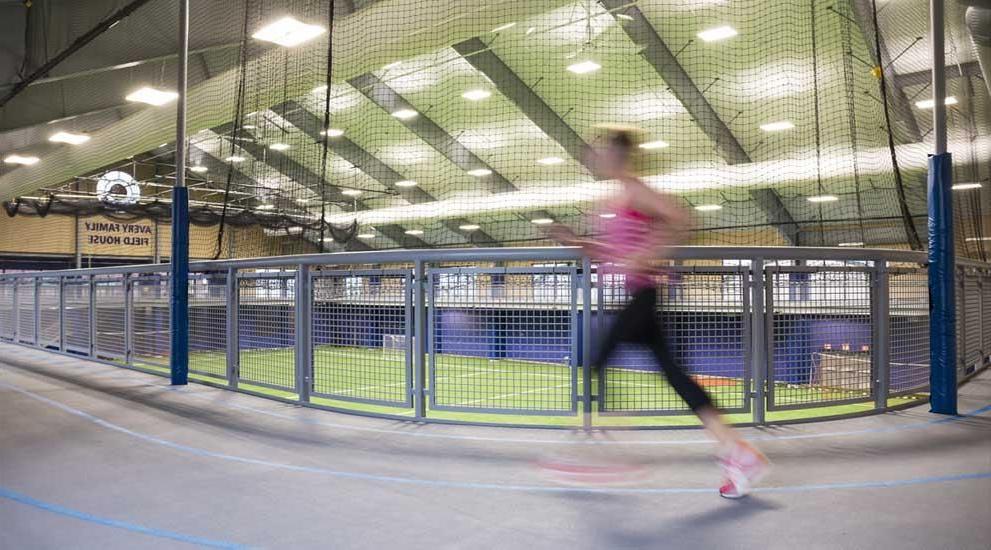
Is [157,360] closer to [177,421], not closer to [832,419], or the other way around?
[177,421]

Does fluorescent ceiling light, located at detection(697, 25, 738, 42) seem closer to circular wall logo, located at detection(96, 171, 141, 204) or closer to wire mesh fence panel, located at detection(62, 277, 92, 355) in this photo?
wire mesh fence panel, located at detection(62, 277, 92, 355)

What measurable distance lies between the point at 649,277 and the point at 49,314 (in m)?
11.3

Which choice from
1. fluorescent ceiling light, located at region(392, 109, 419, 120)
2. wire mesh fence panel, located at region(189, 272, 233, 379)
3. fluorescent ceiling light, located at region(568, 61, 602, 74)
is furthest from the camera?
fluorescent ceiling light, located at region(392, 109, 419, 120)

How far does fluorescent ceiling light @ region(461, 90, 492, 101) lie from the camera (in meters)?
17.1

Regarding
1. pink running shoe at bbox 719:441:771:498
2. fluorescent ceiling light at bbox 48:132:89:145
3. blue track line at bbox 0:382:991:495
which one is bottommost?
blue track line at bbox 0:382:991:495

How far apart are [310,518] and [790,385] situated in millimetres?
3648

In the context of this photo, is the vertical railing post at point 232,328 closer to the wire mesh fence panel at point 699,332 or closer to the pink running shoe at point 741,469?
the wire mesh fence panel at point 699,332

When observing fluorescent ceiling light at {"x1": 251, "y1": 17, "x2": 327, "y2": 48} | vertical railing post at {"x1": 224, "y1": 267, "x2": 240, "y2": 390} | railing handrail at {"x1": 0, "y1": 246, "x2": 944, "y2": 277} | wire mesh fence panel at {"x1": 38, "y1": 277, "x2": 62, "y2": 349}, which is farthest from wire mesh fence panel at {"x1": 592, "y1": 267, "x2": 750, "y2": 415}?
wire mesh fence panel at {"x1": 38, "y1": 277, "x2": 62, "y2": 349}

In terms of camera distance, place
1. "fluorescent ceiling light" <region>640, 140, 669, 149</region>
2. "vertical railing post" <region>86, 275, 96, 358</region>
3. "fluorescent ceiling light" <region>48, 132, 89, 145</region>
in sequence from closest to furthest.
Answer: "vertical railing post" <region>86, 275, 96, 358</region> < "fluorescent ceiling light" <region>48, 132, 89, 145</region> < "fluorescent ceiling light" <region>640, 140, 669, 149</region>

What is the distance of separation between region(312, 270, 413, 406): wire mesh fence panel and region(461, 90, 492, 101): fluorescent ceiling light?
12446mm

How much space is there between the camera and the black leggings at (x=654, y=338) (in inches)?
125

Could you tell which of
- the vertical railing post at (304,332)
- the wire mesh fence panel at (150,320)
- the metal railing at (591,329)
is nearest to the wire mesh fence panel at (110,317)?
the wire mesh fence panel at (150,320)

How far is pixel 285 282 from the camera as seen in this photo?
6004 mm

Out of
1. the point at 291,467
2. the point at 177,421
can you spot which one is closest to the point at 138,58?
the point at 177,421
